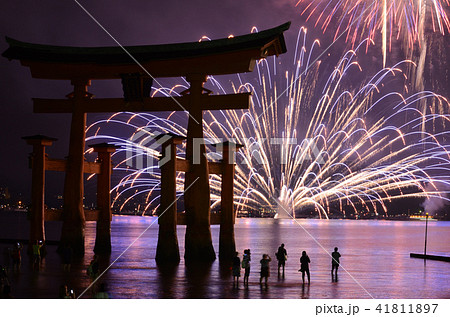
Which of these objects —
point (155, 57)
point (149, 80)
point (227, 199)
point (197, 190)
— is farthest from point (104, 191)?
point (155, 57)

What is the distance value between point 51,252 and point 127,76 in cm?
1190

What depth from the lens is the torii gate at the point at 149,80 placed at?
30.7m

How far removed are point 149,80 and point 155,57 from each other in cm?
144

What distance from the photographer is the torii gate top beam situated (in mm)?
30219

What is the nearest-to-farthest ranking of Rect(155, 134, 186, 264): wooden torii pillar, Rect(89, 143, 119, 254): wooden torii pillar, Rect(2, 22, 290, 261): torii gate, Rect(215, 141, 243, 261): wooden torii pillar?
1. Rect(155, 134, 186, 264): wooden torii pillar
2. Rect(2, 22, 290, 261): torii gate
3. Rect(215, 141, 243, 261): wooden torii pillar
4. Rect(89, 143, 119, 254): wooden torii pillar

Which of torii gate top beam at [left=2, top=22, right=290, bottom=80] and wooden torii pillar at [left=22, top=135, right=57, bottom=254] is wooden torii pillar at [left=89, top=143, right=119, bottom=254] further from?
torii gate top beam at [left=2, top=22, right=290, bottom=80]

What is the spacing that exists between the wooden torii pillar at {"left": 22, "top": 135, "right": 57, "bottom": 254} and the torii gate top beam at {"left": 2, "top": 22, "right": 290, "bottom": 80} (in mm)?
3829

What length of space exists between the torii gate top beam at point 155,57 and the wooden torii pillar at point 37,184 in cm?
383

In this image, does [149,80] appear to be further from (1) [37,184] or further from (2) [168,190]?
(1) [37,184]

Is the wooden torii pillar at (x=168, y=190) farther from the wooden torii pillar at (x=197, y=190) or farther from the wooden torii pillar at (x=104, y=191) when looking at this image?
the wooden torii pillar at (x=104, y=191)

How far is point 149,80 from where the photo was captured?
3262cm
